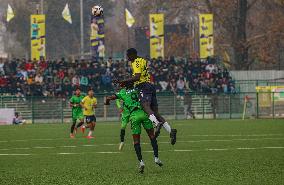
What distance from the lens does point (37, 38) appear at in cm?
6050

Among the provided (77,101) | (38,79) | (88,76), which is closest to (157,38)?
(88,76)

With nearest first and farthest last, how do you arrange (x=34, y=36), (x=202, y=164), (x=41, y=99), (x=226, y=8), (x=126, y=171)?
(x=126, y=171) < (x=202, y=164) < (x=41, y=99) < (x=34, y=36) < (x=226, y=8)

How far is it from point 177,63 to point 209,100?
3.21 metres

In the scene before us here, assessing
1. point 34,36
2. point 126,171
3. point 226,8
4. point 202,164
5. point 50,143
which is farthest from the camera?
point 226,8

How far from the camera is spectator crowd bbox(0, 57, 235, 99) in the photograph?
54.4 metres

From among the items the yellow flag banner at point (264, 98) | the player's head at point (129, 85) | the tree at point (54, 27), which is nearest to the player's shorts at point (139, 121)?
the player's head at point (129, 85)

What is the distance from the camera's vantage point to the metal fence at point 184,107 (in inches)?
2160

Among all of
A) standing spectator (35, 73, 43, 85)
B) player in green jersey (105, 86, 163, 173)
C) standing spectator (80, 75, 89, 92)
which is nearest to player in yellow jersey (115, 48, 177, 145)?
player in green jersey (105, 86, 163, 173)

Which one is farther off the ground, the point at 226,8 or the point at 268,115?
the point at 226,8

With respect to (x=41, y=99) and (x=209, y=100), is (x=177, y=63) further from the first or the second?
(x=41, y=99)

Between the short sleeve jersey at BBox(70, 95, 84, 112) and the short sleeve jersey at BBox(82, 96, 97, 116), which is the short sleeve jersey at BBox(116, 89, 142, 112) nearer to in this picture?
the short sleeve jersey at BBox(82, 96, 97, 116)

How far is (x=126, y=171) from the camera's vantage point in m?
19.0

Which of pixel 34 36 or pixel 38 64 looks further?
pixel 34 36

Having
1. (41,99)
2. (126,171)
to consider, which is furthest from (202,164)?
(41,99)
